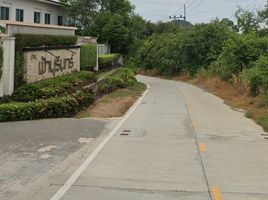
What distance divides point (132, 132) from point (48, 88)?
7529 mm

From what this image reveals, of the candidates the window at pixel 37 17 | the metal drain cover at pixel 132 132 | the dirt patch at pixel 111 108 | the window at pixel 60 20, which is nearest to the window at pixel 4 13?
the window at pixel 37 17

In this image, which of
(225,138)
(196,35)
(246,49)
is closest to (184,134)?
(225,138)

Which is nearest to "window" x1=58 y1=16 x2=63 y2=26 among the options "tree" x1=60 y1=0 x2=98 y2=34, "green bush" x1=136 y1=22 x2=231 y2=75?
"tree" x1=60 y1=0 x2=98 y2=34

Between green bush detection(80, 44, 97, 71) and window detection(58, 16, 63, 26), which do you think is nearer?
green bush detection(80, 44, 97, 71)

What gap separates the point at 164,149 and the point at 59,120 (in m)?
6.08

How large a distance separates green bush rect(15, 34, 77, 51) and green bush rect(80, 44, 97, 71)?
3.82 m

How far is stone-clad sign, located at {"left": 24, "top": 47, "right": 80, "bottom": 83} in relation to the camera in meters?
25.1

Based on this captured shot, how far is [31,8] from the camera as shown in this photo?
1807 inches

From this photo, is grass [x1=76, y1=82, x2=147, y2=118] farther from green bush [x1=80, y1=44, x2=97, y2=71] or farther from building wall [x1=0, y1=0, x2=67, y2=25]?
building wall [x1=0, y1=0, x2=67, y2=25]

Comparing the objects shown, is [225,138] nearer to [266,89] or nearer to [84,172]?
[84,172]

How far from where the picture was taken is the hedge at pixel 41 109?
18.9 meters

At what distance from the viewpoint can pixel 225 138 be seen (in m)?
16.7

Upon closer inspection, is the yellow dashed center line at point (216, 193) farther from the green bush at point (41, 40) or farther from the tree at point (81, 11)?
the tree at point (81, 11)

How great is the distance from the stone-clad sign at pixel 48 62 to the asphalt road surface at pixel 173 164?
650cm
